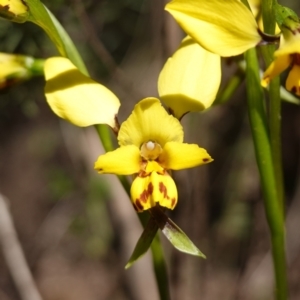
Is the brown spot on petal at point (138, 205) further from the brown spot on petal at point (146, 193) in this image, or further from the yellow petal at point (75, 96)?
the yellow petal at point (75, 96)

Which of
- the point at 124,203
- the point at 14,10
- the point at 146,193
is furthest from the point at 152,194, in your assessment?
the point at 124,203

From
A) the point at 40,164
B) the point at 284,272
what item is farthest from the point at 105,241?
the point at 284,272

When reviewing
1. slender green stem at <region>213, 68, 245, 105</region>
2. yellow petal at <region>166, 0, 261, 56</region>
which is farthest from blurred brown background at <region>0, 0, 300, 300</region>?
yellow petal at <region>166, 0, 261, 56</region>

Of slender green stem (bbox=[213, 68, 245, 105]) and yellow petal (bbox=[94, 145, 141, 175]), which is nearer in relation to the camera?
yellow petal (bbox=[94, 145, 141, 175])

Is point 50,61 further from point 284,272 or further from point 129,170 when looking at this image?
point 284,272

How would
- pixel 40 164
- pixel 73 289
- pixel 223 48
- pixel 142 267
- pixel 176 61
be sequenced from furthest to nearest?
pixel 40 164 < pixel 73 289 < pixel 142 267 < pixel 176 61 < pixel 223 48

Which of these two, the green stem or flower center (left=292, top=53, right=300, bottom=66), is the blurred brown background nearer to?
the green stem
